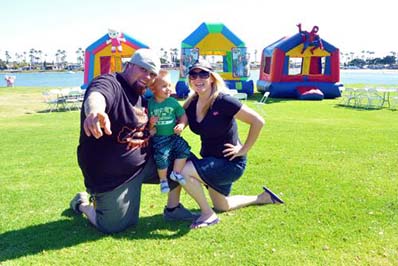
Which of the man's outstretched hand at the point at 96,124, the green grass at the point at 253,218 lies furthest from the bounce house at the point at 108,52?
the man's outstretched hand at the point at 96,124

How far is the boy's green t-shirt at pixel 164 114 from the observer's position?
3633mm

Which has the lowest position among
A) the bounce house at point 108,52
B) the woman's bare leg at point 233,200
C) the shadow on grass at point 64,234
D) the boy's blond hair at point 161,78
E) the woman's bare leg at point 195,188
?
the shadow on grass at point 64,234

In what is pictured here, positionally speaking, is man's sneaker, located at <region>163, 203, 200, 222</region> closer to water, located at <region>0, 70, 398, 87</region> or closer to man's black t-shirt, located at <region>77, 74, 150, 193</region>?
man's black t-shirt, located at <region>77, 74, 150, 193</region>

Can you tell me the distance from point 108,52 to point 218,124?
1544cm

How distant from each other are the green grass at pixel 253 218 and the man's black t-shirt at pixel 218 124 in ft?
2.48

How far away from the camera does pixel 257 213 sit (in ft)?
13.4

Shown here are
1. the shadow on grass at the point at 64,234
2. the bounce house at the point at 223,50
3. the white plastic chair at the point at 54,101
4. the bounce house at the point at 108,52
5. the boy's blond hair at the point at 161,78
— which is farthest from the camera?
the bounce house at the point at 223,50

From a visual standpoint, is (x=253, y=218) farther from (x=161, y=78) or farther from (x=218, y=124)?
(x=161, y=78)

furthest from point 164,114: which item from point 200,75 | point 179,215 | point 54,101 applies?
point 54,101

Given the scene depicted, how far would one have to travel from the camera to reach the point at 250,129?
3.72 meters

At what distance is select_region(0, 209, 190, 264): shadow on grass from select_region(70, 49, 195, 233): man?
0.41 ft

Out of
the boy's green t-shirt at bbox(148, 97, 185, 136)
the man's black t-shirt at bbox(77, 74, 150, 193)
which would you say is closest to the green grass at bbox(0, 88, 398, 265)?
the man's black t-shirt at bbox(77, 74, 150, 193)

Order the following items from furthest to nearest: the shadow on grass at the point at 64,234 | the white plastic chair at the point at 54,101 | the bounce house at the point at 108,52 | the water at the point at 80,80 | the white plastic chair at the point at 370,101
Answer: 1. the water at the point at 80,80
2. the bounce house at the point at 108,52
3. the white plastic chair at the point at 54,101
4. the white plastic chair at the point at 370,101
5. the shadow on grass at the point at 64,234

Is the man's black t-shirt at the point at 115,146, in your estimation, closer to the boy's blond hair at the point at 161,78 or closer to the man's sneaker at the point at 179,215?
the boy's blond hair at the point at 161,78
